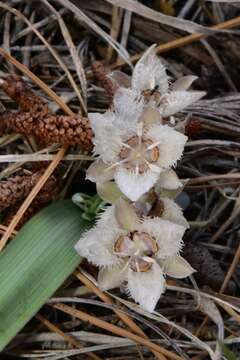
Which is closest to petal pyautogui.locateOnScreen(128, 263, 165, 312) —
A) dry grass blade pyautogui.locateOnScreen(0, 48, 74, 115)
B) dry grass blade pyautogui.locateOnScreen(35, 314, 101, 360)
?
dry grass blade pyautogui.locateOnScreen(35, 314, 101, 360)

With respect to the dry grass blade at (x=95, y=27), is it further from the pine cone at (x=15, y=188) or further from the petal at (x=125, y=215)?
the petal at (x=125, y=215)

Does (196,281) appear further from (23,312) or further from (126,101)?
(126,101)

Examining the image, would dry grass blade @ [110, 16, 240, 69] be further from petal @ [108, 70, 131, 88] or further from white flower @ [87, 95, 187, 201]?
white flower @ [87, 95, 187, 201]

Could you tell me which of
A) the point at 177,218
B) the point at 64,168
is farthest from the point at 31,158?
the point at 177,218

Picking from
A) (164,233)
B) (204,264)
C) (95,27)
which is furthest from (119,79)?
(204,264)

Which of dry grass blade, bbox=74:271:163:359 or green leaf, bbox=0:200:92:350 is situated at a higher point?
green leaf, bbox=0:200:92:350
